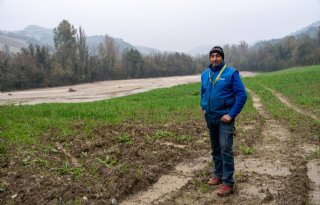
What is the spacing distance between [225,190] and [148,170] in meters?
2.03

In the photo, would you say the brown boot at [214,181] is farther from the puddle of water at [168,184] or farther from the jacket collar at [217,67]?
the jacket collar at [217,67]

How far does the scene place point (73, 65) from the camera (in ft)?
259

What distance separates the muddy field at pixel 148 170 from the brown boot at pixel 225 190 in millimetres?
113

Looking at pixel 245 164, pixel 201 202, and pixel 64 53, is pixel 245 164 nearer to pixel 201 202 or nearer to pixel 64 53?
pixel 201 202

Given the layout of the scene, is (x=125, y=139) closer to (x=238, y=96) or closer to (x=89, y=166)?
(x=89, y=166)

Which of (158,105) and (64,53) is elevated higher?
(64,53)

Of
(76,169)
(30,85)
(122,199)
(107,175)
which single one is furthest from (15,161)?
(30,85)

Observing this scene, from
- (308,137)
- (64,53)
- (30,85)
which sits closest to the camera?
(308,137)

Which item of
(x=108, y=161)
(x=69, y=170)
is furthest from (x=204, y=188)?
(x=69, y=170)

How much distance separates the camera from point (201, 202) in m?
5.80

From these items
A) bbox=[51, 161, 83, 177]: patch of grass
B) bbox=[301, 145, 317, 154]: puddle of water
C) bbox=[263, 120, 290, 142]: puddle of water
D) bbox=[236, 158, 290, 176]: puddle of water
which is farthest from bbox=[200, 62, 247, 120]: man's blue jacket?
bbox=[263, 120, 290, 142]: puddle of water

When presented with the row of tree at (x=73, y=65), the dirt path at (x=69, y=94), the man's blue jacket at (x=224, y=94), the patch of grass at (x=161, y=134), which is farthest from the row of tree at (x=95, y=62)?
the man's blue jacket at (x=224, y=94)

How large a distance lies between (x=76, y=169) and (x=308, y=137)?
7589 mm

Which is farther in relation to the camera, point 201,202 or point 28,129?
point 28,129
